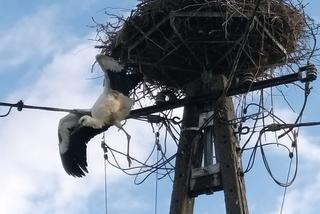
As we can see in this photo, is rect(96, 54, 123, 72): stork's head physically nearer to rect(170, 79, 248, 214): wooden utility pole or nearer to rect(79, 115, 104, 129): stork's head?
rect(79, 115, 104, 129): stork's head

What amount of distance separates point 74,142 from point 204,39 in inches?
50.2

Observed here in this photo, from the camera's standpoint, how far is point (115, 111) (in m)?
5.87

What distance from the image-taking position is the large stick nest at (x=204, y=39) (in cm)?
608

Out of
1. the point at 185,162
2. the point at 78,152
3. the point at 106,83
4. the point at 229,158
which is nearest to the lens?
the point at 229,158

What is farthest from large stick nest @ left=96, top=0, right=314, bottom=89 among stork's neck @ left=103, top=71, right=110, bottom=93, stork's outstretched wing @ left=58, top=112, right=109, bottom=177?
stork's outstretched wing @ left=58, top=112, right=109, bottom=177

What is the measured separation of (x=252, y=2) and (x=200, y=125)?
42.8 inches

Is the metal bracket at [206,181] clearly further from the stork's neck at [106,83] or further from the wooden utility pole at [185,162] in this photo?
the stork's neck at [106,83]

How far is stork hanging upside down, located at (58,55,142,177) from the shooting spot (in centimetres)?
587

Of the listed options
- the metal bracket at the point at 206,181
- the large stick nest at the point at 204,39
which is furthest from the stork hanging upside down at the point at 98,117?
the metal bracket at the point at 206,181

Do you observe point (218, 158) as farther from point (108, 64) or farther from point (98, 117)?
point (108, 64)

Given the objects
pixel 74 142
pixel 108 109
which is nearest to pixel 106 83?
pixel 108 109

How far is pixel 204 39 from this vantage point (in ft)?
20.0

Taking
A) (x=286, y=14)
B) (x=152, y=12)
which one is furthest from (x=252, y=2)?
(x=152, y=12)

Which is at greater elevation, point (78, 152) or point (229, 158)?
point (78, 152)
